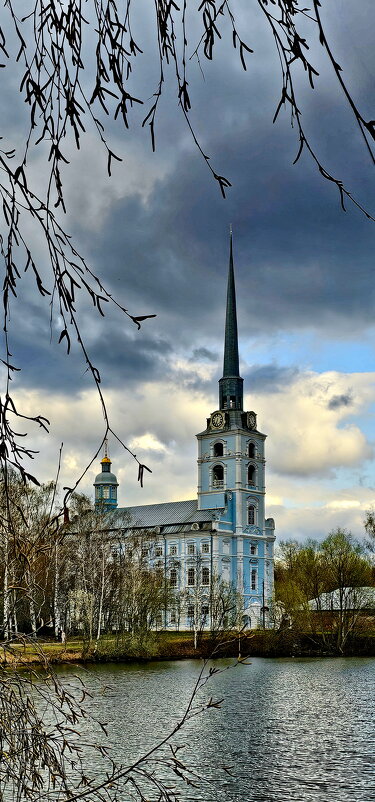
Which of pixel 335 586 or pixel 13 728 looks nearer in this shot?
pixel 13 728

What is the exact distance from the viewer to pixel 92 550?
47.8m

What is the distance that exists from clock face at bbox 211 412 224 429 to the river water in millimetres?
41690

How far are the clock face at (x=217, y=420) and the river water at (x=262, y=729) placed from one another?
41.7 metres

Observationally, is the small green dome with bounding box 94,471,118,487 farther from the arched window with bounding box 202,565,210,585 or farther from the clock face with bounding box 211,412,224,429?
the arched window with bounding box 202,565,210,585

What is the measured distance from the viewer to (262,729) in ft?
69.4

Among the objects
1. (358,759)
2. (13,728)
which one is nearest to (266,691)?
(358,759)

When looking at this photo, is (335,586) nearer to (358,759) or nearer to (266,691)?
(266,691)

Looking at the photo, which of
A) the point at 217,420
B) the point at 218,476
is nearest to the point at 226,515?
the point at 218,476

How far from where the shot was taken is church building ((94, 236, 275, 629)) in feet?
234

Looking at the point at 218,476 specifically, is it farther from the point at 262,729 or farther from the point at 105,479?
the point at 262,729

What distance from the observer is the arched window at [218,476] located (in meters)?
76.3

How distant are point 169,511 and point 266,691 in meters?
49.1

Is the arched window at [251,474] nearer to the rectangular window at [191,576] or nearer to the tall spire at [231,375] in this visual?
the tall spire at [231,375]

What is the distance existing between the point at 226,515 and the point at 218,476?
470cm
